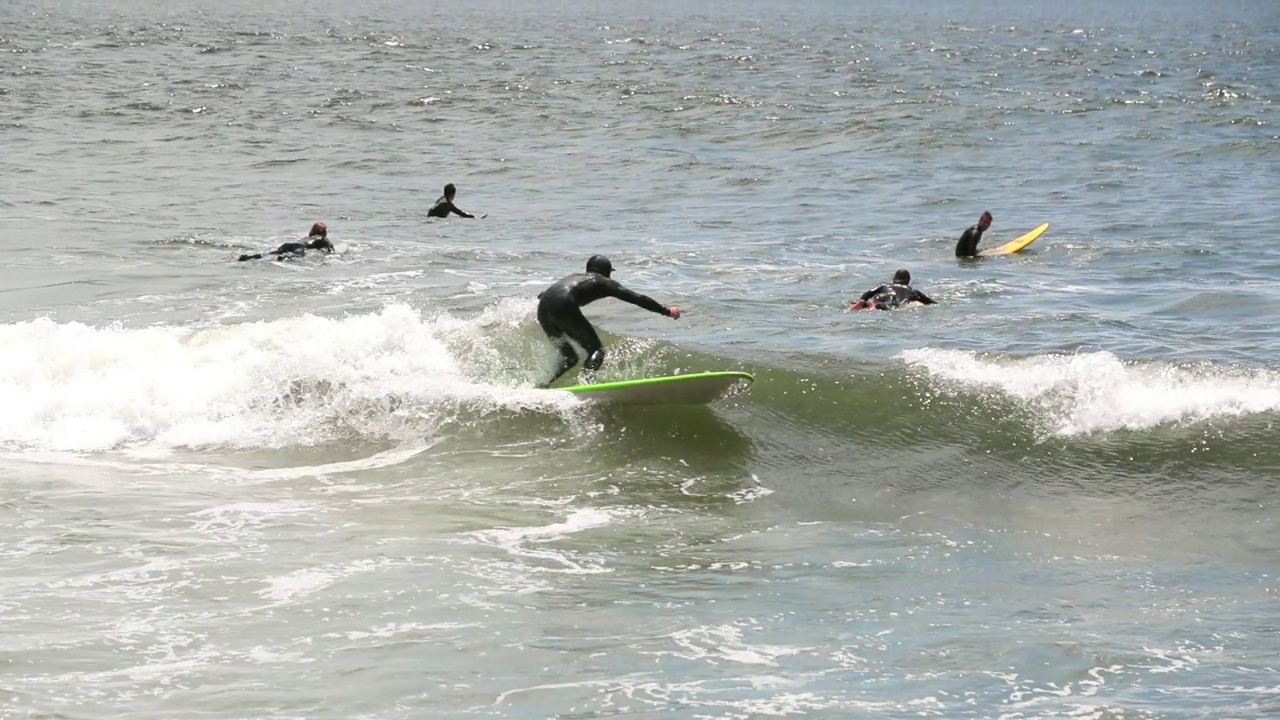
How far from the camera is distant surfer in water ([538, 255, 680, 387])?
14.1 meters

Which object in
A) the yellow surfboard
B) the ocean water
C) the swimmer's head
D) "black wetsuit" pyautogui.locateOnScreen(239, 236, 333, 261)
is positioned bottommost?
the ocean water

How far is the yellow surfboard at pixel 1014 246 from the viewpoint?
22472 mm

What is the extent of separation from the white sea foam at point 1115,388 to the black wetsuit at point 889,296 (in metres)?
3.25

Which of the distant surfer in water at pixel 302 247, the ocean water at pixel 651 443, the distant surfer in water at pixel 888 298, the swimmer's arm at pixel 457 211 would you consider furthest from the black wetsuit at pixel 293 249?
the distant surfer in water at pixel 888 298

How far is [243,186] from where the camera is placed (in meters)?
30.6

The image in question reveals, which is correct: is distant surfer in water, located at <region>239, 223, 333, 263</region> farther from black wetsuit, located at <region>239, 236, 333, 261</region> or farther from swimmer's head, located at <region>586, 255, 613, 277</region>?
swimmer's head, located at <region>586, 255, 613, 277</region>

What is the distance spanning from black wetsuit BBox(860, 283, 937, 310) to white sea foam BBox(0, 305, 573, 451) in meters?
4.66

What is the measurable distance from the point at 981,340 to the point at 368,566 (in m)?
9.04

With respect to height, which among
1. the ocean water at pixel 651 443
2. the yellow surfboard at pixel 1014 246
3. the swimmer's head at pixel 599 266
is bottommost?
the ocean water at pixel 651 443

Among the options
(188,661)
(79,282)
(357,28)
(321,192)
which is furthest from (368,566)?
(357,28)

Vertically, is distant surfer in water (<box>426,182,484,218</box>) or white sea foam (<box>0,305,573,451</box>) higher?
distant surfer in water (<box>426,182,484,218</box>)

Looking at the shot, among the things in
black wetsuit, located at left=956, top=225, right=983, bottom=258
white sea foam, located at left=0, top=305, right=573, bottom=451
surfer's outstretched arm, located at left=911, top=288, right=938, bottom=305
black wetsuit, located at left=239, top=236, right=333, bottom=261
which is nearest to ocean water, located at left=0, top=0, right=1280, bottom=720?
white sea foam, located at left=0, top=305, right=573, bottom=451

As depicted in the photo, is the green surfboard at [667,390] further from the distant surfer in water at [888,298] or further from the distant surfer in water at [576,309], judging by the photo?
the distant surfer in water at [888,298]

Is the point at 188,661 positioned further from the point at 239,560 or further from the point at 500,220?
the point at 500,220
